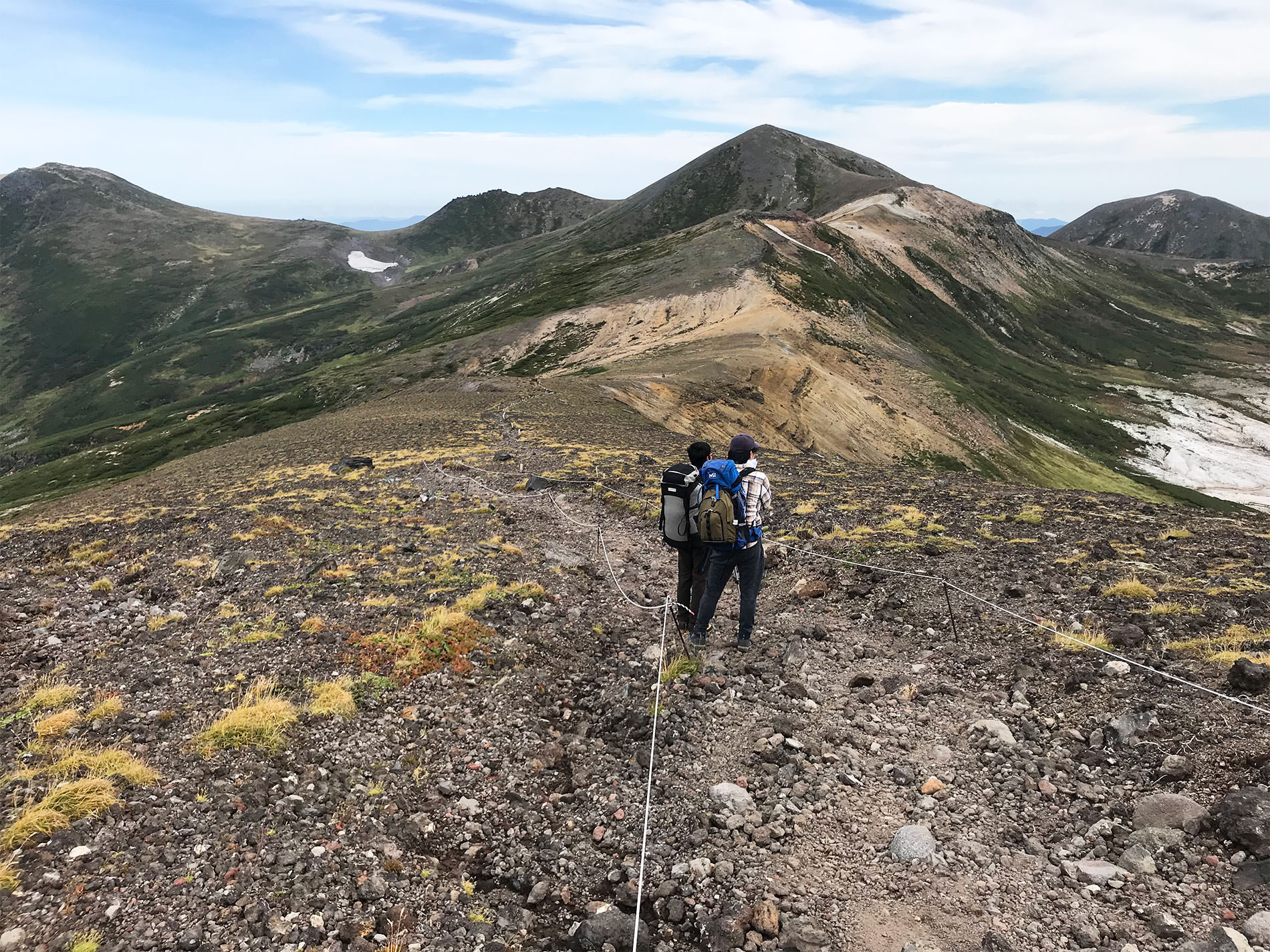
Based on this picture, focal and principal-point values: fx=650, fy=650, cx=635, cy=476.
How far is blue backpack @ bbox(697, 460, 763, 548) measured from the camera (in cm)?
1156

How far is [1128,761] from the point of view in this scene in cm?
805

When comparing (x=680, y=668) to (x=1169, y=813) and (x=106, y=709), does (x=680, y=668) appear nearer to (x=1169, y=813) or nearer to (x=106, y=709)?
(x=1169, y=813)

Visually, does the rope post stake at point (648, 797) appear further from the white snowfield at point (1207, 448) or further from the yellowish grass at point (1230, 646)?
the white snowfield at point (1207, 448)

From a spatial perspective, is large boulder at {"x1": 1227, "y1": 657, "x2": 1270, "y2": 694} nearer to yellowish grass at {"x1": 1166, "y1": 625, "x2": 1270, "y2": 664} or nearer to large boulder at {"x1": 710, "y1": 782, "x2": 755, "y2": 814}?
yellowish grass at {"x1": 1166, "y1": 625, "x2": 1270, "y2": 664}

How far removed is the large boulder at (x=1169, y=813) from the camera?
22.5 feet

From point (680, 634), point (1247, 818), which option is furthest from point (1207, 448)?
point (1247, 818)

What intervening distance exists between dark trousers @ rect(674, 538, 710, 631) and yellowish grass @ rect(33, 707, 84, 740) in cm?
1016

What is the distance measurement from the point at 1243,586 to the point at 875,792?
32.7 ft

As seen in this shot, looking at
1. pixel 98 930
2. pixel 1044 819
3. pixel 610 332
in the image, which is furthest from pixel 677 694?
pixel 610 332

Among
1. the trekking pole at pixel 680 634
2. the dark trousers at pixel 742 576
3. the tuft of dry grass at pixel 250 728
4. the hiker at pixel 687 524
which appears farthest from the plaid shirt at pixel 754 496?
the tuft of dry grass at pixel 250 728

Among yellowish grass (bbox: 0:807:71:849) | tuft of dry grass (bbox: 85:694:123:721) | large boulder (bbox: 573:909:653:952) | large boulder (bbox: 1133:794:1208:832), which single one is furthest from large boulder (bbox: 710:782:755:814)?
tuft of dry grass (bbox: 85:694:123:721)

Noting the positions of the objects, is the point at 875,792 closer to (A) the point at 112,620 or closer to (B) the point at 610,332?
(A) the point at 112,620

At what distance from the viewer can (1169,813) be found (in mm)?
7070

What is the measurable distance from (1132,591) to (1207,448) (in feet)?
379
